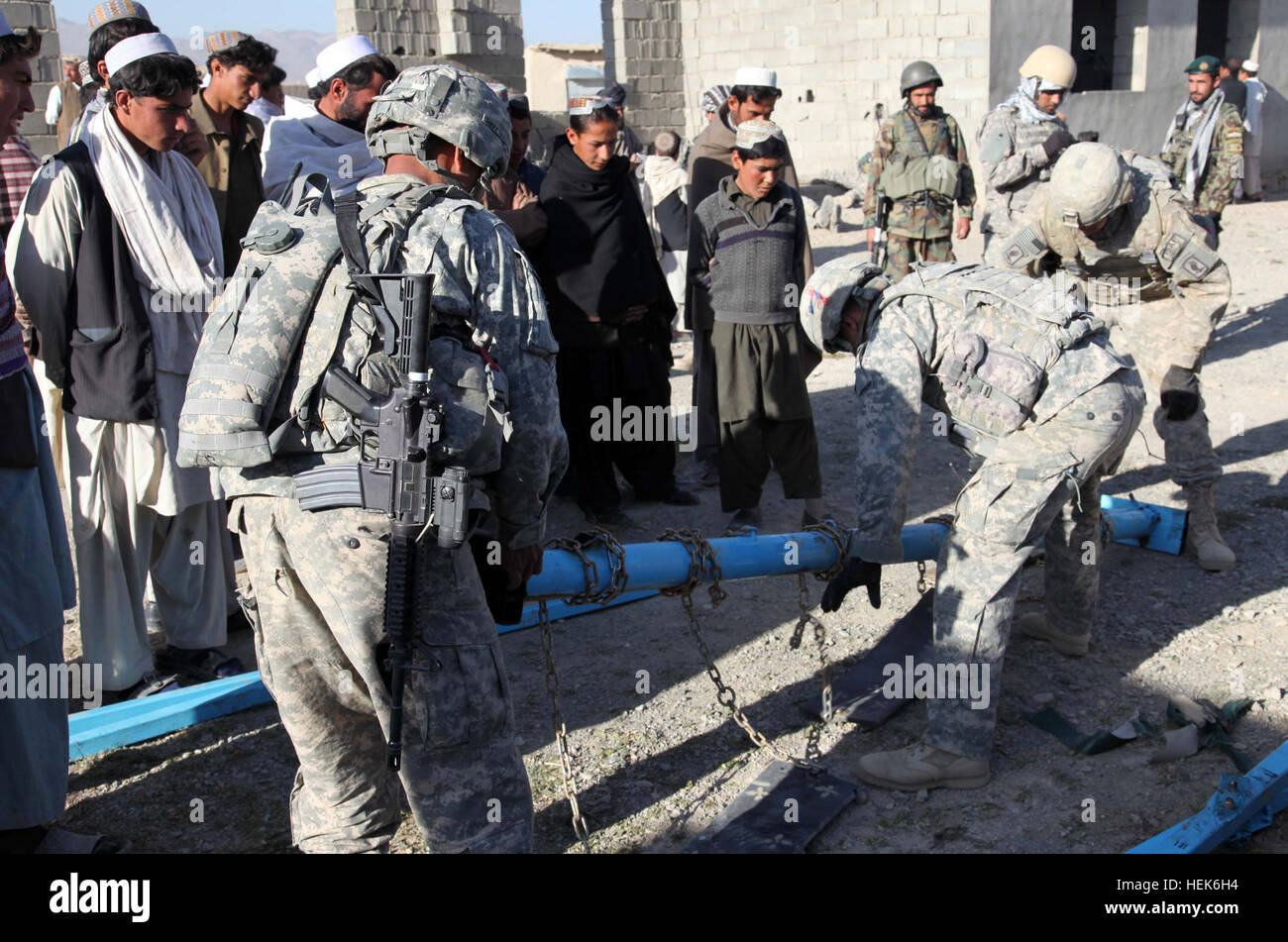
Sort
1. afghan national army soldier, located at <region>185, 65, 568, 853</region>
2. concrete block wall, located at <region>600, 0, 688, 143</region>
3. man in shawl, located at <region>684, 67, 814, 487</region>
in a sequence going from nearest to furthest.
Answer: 1. afghan national army soldier, located at <region>185, 65, 568, 853</region>
2. man in shawl, located at <region>684, 67, 814, 487</region>
3. concrete block wall, located at <region>600, 0, 688, 143</region>

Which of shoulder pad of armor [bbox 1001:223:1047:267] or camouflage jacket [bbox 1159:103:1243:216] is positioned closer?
shoulder pad of armor [bbox 1001:223:1047:267]

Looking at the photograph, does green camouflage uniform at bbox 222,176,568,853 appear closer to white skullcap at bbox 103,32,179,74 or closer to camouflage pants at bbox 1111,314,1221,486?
white skullcap at bbox 103,32,179,74

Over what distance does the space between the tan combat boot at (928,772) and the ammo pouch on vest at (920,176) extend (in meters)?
4.97

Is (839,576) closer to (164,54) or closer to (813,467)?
(813,467)

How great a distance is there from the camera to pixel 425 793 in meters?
2.44

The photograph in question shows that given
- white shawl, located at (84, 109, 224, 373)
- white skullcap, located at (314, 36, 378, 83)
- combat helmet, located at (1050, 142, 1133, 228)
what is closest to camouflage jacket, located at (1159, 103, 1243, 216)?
combat helmet, located at (1050, 142, 1133, 228)

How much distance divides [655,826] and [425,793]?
0.96 metres

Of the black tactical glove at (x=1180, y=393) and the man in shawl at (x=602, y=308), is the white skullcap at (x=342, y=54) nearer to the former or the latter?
the man in shawl at (x=602, y=308)

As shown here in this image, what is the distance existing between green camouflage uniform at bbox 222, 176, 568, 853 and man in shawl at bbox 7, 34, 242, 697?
58.1 inches

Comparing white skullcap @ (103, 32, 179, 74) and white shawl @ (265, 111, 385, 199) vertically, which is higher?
white skullcap @ (103, 32, 179, 74)

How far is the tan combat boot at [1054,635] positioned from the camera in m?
4.04

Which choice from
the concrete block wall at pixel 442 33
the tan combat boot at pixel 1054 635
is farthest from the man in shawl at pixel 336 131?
the concrete block wall at pixel 442 33

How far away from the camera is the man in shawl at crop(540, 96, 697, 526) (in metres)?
5.32
